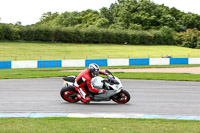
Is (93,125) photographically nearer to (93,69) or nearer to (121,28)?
(93,69)

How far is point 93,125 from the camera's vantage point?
783 cm

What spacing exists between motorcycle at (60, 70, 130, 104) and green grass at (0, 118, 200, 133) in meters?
2.32

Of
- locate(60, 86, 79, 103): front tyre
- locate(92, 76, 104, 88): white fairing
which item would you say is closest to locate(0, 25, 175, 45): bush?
locate(60, 86, 79, 103): front tyre

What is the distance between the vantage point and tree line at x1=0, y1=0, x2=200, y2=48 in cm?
6556

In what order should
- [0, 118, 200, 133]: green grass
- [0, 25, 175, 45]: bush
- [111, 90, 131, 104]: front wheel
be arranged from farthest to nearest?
[0, 25, 175, 45]: bush
[111, 90, 131, 104]: front wheel
[0, 118, 200, 133]: green grass

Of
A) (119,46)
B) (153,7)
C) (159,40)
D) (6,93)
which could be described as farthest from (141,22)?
(6,93)

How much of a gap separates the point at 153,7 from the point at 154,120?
296ft

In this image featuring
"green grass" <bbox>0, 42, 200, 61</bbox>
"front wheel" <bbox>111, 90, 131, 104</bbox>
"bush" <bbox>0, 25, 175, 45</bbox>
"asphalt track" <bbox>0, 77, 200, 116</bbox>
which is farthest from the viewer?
"bush" <bbox>0, 25, 175, 45</bbox>

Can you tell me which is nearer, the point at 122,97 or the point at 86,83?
the point at 86,83

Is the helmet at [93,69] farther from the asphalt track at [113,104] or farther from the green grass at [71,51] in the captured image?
the green grass at [71,51]

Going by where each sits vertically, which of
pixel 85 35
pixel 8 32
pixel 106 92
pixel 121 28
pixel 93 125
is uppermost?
pixel 121 28

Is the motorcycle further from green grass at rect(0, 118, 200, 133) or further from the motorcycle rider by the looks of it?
green grass at rect(0, 118, 200, 133)

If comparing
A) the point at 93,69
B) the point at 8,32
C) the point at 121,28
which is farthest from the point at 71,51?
the point at 93,69

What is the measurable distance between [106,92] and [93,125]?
3119mm
